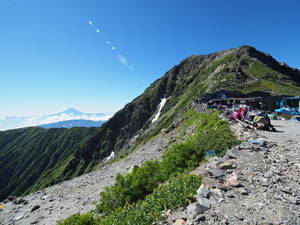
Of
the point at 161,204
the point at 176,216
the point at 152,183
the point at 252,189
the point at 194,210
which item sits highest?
the point at 252,189

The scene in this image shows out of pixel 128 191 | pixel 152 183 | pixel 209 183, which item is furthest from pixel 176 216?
pixel 128 191

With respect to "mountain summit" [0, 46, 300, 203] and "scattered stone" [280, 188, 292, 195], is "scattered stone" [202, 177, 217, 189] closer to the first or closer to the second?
"scattered stone" [280, 188, 292, 195]

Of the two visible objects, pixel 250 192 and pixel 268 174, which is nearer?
pixel 250 192

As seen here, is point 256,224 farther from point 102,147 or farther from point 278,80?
point 102,147

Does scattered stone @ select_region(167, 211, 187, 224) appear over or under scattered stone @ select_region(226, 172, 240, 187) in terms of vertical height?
under

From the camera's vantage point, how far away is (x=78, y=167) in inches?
5359

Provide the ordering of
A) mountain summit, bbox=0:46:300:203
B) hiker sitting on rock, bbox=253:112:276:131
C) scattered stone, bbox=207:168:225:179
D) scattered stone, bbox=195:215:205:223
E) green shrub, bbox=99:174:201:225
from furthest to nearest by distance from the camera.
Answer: mountain summit, bbox=0:46:300:203 → hiker sitting on rock, bbox=253:112:276:131 → scattered stone, bbox=207:168:225:179 → green shrub, bbox=99:174:201:225 → scattered stone, bbox=195:215:205:223

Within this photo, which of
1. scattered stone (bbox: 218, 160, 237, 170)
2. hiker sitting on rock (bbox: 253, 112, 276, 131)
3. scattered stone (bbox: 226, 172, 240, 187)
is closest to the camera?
scattered stone (bbox: 226, 172, 240, 187)

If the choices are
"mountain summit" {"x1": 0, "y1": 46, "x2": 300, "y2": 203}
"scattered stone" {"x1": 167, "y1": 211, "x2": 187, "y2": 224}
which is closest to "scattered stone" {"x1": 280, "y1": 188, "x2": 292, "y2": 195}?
"scattered stone" {"x1": 167, "y1": 211, "x2": 187, "y2": 224}

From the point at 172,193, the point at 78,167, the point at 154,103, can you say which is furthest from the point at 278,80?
the point at 78,167

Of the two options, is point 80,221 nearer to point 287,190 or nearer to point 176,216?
point 176,216

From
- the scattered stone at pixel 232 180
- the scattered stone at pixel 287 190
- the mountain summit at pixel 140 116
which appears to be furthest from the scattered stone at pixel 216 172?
the mountain summit at pixel 140 116

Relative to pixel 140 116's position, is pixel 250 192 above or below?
below

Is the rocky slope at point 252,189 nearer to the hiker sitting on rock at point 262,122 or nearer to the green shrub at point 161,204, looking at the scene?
the green shrub at point 161,204
